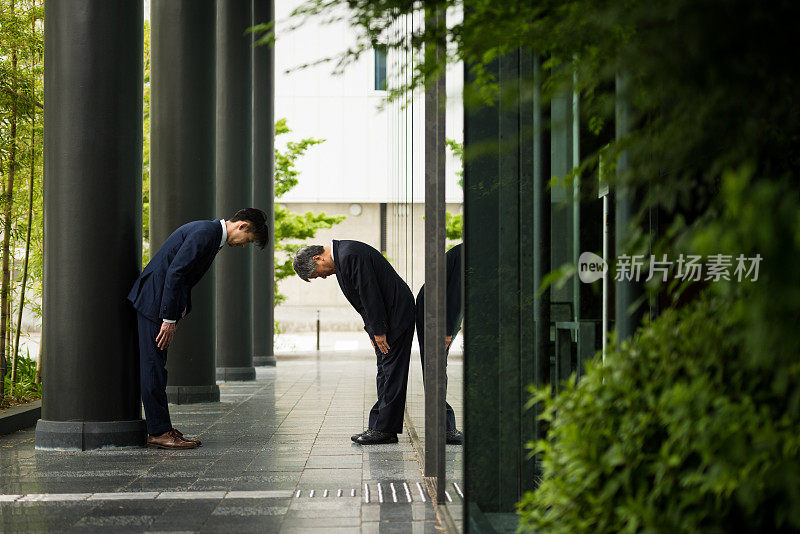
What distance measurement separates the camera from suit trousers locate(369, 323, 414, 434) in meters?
7.62

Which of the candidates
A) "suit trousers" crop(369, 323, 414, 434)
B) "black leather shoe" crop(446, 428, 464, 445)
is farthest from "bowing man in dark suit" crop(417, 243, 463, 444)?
"suit trousers" crop(369, 323, 414, 434)

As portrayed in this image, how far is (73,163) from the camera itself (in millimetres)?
7152

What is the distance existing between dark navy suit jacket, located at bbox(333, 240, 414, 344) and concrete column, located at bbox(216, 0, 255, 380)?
7497 millimetres

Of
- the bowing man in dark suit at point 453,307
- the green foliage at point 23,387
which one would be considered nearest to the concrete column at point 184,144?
the green foliage at point 23,387

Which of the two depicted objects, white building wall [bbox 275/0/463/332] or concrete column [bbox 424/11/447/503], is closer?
concrete column [bbox 424/11/447/503]

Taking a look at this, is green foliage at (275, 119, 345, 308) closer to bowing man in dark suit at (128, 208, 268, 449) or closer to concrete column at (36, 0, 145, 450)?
bowing man in dark suit at (128, 208, 268, 449)

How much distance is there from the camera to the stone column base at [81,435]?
23.5 ft

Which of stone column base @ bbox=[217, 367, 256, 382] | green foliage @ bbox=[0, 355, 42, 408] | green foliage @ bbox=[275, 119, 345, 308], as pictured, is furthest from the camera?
green foliage @ bbox=[275, 119, 345, 308]

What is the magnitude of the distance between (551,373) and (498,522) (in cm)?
68

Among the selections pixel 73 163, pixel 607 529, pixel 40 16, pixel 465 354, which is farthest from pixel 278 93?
pixel 607 529

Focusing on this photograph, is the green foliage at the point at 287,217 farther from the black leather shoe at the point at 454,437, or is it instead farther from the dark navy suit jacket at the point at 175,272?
the black leather shoe at the point at 454,437

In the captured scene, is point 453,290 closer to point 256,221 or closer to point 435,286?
point 435,286

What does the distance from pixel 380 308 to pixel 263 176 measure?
449 inches

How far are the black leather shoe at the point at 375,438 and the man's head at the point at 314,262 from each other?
4.17ft
